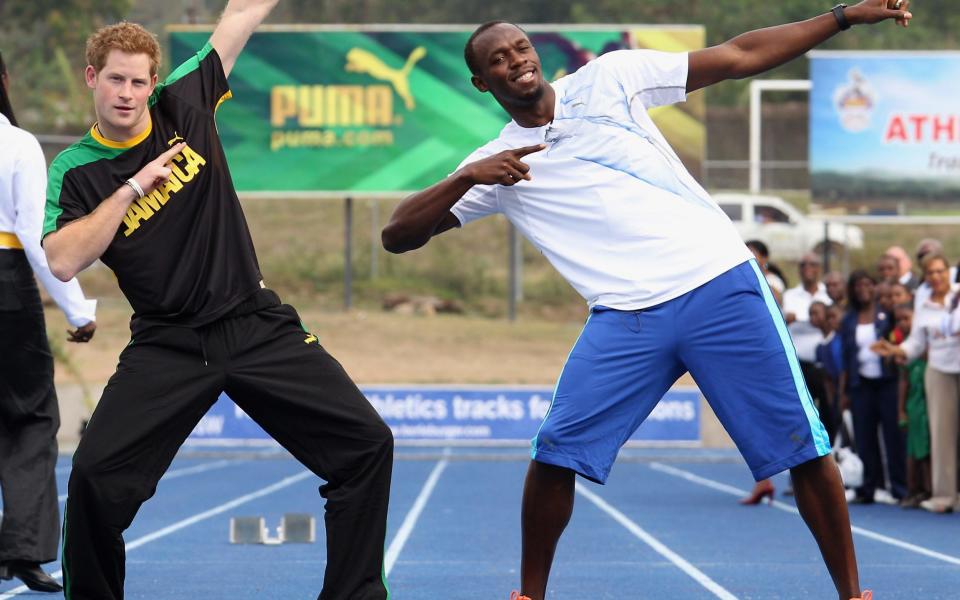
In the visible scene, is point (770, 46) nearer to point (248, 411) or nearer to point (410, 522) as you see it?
point (248, 411)

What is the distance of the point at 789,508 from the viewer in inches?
503

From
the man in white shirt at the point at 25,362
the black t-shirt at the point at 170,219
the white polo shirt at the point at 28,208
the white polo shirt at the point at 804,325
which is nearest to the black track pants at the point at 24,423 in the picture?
the man in white shirt at the point at 25,362

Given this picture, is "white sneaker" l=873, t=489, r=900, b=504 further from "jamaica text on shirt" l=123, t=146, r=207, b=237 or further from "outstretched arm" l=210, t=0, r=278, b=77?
"jamaica text on shirt" l=123, t=146, r=207, b=237

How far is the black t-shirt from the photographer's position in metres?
5.12

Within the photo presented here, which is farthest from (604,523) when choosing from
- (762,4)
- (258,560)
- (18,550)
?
(762,4)

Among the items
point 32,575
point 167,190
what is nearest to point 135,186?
point 167,190

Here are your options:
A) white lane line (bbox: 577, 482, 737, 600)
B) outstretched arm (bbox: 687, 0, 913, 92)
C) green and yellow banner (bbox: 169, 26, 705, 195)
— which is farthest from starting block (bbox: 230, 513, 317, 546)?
green and yellow banner (bbox: 169, 26, 705, 195)

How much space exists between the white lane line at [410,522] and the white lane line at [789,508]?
90.3 inches

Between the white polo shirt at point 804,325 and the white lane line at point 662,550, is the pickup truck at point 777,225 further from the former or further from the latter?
the white lane line at point 662,550

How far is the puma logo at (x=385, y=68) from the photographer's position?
26.5m

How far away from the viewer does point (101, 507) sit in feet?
16.6

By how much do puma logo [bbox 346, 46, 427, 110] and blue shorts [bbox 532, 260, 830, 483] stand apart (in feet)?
70.8

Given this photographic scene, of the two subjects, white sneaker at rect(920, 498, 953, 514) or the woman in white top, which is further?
white sneaker at rect(920, 498, 953, 514)

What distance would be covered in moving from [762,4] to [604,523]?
38.1m
